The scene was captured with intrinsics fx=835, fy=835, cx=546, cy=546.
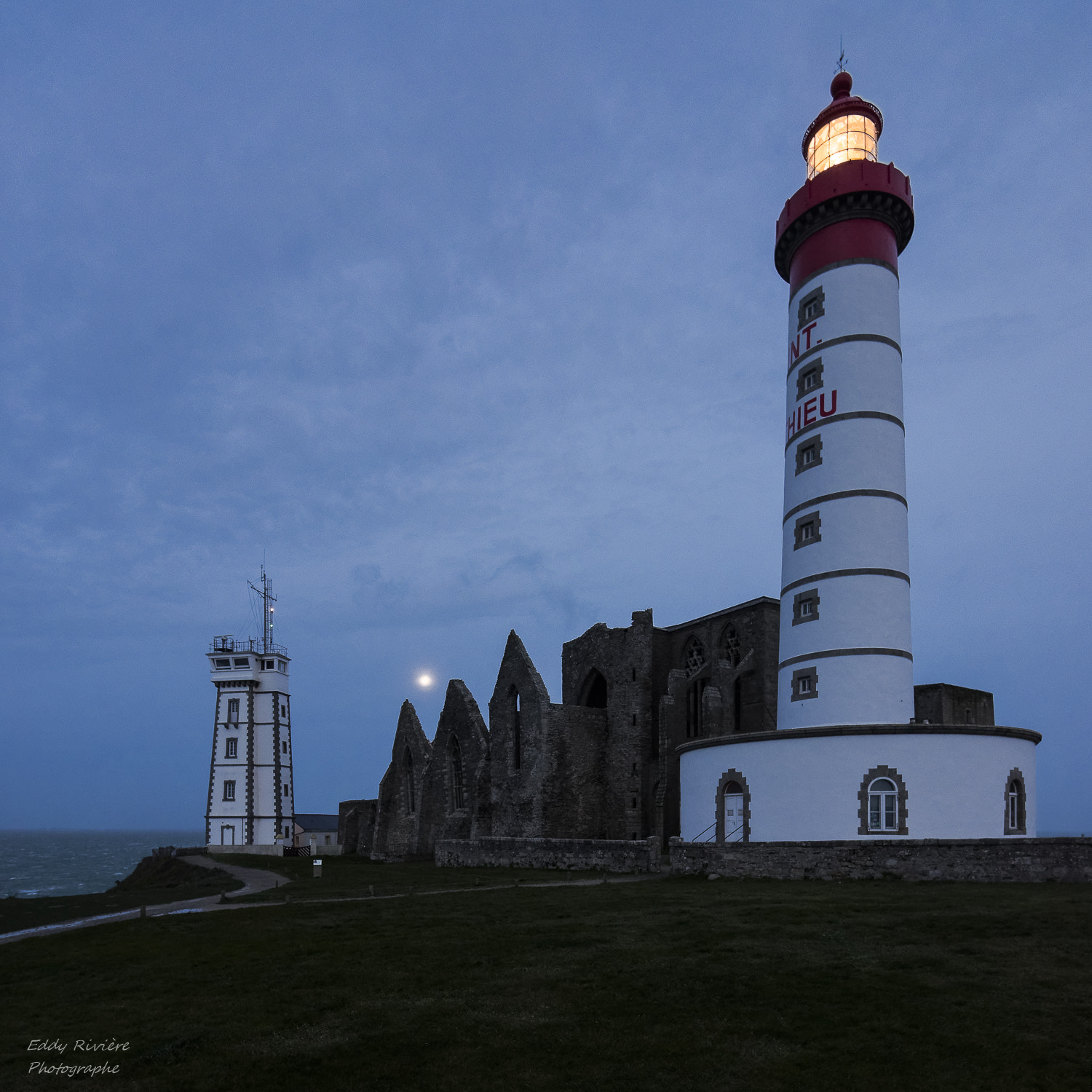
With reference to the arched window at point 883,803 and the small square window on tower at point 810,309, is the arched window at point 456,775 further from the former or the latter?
the small square window on tower at point 810,309

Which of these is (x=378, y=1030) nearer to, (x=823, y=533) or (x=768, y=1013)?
(x=768, y=1013)

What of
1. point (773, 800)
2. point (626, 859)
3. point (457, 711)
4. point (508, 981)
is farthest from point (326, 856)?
point (508, 981)

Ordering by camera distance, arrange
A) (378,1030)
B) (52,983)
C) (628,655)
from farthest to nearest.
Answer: (628,655), (52,983), (378,1030)

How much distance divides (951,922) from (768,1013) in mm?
5878

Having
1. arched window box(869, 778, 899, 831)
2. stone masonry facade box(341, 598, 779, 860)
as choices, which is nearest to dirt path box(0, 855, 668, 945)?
arched window box(869, 778, 899, 831)

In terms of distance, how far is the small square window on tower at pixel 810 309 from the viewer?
28766mm

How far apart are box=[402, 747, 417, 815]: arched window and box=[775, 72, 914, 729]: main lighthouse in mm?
25519

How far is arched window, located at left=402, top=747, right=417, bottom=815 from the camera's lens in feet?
152

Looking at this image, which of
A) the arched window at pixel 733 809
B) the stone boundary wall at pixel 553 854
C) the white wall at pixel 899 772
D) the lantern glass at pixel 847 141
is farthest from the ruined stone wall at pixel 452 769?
the lantern glass at pixel 847 141

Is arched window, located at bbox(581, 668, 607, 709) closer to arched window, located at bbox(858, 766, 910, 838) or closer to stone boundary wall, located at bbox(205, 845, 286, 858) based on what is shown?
arched window, located at bbox(858, 766, 910, 838)

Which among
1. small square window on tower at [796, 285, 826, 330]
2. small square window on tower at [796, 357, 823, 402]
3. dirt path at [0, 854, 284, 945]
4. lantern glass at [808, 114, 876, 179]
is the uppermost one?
lantern glass at [808, 114, 876, 179]

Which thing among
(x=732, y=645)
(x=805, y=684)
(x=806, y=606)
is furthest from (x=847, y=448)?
(x=732, y=645)

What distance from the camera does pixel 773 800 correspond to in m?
23.6

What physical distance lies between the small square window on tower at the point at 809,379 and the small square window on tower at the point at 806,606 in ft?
22.8
